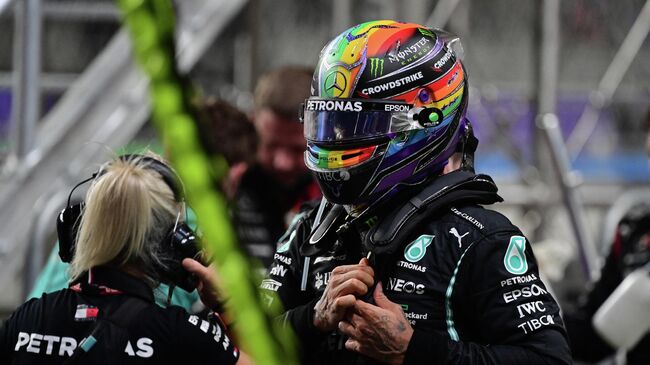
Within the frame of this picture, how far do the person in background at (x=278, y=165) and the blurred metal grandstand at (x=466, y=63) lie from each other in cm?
80

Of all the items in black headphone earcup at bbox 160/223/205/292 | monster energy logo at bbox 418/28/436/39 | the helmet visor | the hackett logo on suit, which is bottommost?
black headphone earcup at bbox 160/223/205/292

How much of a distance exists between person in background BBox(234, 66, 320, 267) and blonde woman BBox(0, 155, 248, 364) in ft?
5.61

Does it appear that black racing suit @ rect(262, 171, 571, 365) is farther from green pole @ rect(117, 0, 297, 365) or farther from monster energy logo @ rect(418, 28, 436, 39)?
green pole @ rect(117, 0, 297, 365)

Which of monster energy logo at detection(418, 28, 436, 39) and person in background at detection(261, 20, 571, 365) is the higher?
monster energy logo at detection(418, 28, 436, 39)

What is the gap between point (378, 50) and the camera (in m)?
2.59

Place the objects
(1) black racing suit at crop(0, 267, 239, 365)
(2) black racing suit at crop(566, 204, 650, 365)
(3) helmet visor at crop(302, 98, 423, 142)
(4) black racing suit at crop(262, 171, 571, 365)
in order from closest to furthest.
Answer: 1. (4) black racing suit at crop(262, 171, 571, 365)
2. (3) helmet visor at crop(302, 98, 423, 142)
3. (1) black racing suit at crop(0, 267, 239, 365)
4. (2) black racing suit at crop(566, 204, 650, 365)

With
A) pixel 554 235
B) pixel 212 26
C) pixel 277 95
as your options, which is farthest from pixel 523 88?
pixel 277 95

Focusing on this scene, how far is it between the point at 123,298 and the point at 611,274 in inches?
78.2

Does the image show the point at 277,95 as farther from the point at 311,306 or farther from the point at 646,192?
the point at 646,192

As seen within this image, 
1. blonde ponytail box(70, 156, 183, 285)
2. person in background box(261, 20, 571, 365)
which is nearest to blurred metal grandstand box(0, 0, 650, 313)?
blonde ponytail box(70, 156, 183, 285)

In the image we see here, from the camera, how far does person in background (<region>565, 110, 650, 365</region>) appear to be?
161 inches

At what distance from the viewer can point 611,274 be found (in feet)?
13.8

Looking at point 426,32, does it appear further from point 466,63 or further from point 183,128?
point 466,63

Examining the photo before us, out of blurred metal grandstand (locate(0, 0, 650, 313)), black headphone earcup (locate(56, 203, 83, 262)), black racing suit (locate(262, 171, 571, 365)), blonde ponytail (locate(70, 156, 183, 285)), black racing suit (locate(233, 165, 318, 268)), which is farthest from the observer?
blurred metal grandstand (locate(0, 0, 650, 313))
